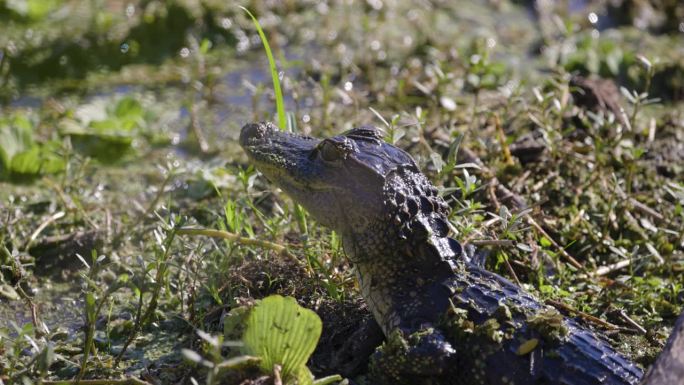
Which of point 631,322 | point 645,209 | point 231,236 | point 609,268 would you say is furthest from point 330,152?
point 645,209

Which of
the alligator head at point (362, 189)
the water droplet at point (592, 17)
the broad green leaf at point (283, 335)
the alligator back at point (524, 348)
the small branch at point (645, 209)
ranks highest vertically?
the alligator head at point (362, 189)

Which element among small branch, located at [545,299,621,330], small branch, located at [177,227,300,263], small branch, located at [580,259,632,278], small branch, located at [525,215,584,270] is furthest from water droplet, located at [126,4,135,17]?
small branch, located at [545,299,621,330]

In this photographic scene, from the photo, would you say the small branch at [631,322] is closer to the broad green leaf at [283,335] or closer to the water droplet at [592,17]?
the broad green leaf at [283,335]

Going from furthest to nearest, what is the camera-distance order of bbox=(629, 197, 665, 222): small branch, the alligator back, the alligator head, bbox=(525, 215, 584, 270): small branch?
bbox=(629, 197, 665, 222): small branch < bbox=(525, 215, 584, 270): small branch < the alligator head < the alligator back

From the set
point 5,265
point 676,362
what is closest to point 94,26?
point 5,265

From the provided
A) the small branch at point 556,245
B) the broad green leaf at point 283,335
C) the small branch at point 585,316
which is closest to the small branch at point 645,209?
the small branch at point 556,245

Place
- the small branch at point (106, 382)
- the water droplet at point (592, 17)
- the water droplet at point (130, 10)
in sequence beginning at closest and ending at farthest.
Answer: the small branch at point (106, 382)
the water droplet at point (130, 10)
the water droplet at point (592, 17)

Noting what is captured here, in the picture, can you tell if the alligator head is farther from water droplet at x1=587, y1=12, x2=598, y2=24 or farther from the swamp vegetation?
water droplet at x1=587, y1=12, x2=598, y2=24

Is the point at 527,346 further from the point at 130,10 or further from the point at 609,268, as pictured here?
the point at 130,10
